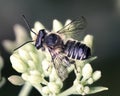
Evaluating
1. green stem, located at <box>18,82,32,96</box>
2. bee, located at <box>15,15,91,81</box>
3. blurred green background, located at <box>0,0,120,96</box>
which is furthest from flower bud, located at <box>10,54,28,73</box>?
blurred green background, located at <box>0,0,120,96</box>

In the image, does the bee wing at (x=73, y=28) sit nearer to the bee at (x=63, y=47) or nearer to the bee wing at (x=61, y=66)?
the bee at (x=63, y=47)

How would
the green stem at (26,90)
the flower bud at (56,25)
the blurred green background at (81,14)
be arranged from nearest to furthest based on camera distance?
the green stem at (26,90) < the flower bud at (56,25) < the blurred green background at (81,14)

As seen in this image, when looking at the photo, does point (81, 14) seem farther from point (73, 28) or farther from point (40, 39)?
point (40, 39)

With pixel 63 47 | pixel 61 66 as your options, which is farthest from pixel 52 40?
pixel 61 66

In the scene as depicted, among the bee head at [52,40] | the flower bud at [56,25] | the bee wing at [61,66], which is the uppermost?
the flower bud at [56,25]

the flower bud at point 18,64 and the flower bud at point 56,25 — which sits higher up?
the flower bud at point 56,25

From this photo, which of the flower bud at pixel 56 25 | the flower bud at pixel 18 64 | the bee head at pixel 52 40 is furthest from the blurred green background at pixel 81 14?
the flower bud at pixel 18 64

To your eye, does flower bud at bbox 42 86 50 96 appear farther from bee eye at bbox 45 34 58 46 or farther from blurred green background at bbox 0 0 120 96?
blurred green background at bbox 0 0 120 96
